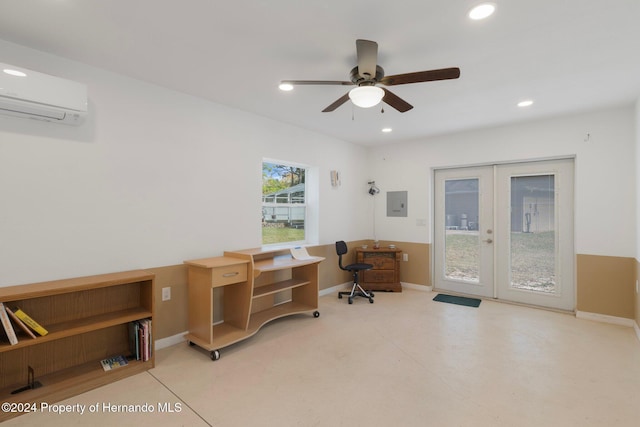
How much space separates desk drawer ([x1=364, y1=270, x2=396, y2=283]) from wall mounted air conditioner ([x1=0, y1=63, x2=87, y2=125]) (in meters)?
4.40

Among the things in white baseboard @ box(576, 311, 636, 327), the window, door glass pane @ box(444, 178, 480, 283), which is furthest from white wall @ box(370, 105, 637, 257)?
the window

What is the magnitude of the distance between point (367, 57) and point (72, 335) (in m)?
3.05

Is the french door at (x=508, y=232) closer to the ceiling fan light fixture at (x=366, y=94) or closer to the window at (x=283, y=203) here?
the window at (x=283, y=203)

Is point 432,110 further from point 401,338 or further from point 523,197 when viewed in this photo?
point 401,338

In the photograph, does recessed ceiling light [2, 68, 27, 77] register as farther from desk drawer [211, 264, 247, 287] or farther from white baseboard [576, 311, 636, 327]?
white baseboard [576, 311, 636, 327]

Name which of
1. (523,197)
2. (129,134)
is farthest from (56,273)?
(523,197)

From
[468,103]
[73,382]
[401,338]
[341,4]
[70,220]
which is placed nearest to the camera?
[341,4]

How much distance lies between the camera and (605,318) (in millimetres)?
3744

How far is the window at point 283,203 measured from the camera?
4336 mm

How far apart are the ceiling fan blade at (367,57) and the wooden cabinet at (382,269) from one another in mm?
3440

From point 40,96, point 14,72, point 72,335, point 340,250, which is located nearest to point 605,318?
point 340,250

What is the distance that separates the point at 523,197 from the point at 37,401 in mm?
5670

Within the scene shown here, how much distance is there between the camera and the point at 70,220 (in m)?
2.51

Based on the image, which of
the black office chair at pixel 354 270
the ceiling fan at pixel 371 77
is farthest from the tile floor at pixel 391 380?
the ceiling fan at pixel 371 77
